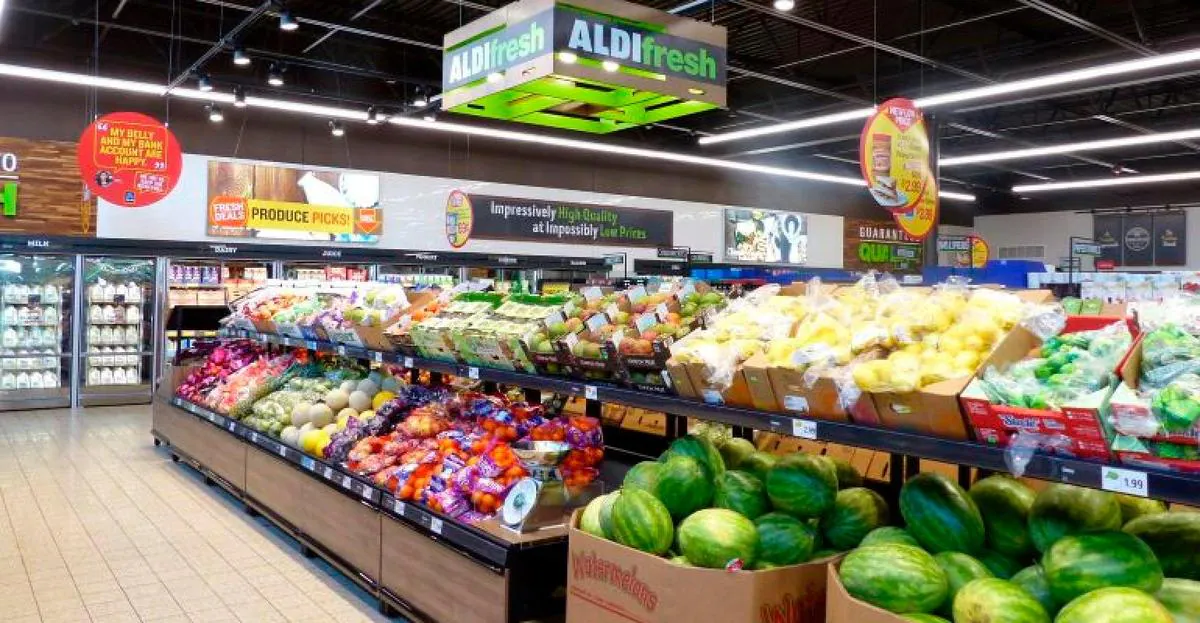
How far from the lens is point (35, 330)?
37.4 feet

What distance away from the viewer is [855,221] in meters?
19.7

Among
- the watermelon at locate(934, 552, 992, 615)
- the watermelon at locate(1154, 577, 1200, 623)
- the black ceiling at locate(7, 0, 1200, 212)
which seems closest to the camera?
the watermelon at locate(1154, 577, 1200, 623)

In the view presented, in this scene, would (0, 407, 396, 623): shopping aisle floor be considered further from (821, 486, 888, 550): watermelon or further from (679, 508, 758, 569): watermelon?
(821, 486, 888, 550): watermelon

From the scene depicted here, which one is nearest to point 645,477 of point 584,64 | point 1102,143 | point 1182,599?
point 1182,599

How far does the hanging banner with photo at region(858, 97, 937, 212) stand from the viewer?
24.6 ft

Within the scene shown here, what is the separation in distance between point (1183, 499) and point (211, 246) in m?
11.9

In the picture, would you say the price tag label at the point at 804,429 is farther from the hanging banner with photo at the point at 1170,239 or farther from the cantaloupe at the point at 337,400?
the hanging banner with photo at the point at 1170,239

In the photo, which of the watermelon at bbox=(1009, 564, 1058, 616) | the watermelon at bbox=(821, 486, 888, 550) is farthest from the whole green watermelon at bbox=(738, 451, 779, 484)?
the watermelon at bbox=(1009, 564, 1058, 616)

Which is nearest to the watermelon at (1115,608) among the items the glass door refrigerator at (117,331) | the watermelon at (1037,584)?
the watermelon at (1037,584)

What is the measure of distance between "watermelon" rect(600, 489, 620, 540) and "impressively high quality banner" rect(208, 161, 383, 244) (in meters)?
10.8

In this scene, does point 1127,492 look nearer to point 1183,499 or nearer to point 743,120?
point 1183,499

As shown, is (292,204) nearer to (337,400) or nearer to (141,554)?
(337,400)

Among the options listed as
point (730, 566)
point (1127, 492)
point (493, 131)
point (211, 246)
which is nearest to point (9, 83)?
point (211, 246)

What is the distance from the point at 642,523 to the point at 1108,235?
20530mm
